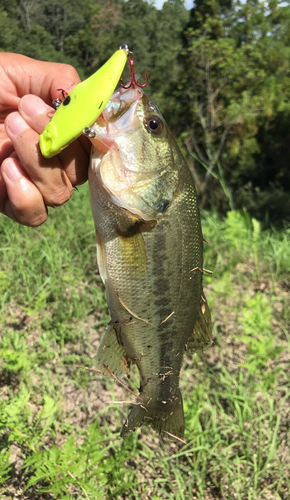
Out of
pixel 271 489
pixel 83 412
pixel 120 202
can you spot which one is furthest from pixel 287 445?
pixel 120 202

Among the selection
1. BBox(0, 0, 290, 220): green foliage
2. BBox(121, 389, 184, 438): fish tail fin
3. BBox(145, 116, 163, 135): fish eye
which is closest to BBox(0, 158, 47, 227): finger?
BBox(145, 116, 163, 135): fish eye

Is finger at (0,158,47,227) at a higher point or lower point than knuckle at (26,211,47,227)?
higher

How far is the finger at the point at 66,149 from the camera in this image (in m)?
1.35

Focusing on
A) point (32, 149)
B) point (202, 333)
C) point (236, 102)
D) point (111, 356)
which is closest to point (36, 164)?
point (32, 149)

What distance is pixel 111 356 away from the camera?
1.54 meters

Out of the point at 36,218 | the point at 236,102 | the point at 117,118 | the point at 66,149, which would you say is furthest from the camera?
the point at 236,102

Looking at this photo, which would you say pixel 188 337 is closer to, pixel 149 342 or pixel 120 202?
pixel 149 342

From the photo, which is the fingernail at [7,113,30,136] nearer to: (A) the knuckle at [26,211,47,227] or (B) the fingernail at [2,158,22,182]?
(B) the fingernail at [2,158,22,182]

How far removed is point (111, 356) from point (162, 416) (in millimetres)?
402

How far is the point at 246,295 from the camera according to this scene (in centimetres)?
383

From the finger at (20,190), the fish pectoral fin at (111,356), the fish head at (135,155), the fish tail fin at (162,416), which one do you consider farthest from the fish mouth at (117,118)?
the fish tail fin at (162,416)

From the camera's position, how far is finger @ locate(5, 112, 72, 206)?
4.45 feet

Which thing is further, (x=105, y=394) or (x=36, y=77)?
(x=105, y=394)

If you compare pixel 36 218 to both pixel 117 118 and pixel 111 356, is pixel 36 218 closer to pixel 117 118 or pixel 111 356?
pixel 117 118
